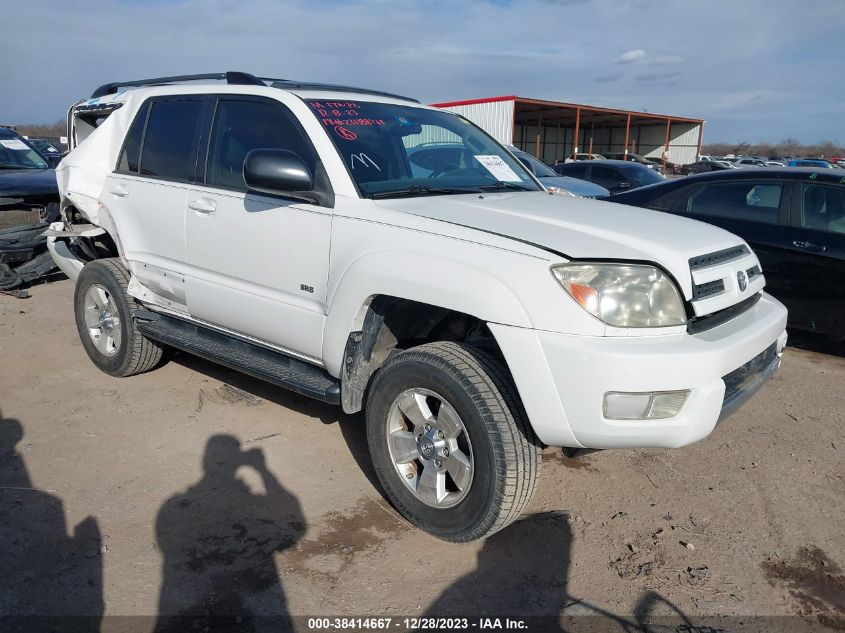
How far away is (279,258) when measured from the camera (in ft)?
11.6

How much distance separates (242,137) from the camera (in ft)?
12.8

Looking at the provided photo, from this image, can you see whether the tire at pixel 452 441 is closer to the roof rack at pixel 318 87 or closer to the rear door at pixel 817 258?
the roof rack at pixel 318 87

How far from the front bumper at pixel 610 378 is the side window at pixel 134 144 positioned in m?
3.15

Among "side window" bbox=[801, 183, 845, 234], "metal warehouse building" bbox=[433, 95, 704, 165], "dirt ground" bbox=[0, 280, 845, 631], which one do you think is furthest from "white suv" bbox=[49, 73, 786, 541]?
"metal warehouse building" bbox=[433, 95, 704, 165]

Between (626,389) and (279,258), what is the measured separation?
190cm

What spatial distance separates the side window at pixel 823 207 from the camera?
548cm

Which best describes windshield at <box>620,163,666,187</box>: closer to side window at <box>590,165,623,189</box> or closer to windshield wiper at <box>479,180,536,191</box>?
side window at <box>590,165,623,189</box>

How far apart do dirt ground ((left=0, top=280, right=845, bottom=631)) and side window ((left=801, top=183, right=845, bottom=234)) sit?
1632mm

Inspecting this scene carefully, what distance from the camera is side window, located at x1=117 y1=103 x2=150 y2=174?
460cm

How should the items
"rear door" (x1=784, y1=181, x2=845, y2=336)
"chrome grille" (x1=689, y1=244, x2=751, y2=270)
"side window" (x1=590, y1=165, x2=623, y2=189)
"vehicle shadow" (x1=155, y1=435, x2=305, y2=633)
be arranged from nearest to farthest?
"vehicle shadow" (x1=155, y1=435, x2=305, y2=633) < "chrome grille" (x1=689, y1=244, x2=751, y2=270) < "rear door" (x1=784, y1=181, x2=845, y2=336) < "side window" (x1=590, y1=165, x2=623, y2=189)

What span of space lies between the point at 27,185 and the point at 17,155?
5.78ft

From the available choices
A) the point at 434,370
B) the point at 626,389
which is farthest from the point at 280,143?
Result: the point at 626,389

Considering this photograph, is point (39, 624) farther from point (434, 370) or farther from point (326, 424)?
point (326, 424)

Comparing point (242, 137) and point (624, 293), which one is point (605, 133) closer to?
point (242, 137)
